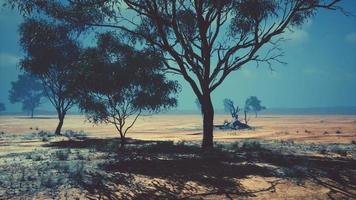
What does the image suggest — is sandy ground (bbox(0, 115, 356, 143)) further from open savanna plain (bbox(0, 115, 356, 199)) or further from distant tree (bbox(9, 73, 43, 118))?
distant tree (bbox(9, 73, 43, 118))

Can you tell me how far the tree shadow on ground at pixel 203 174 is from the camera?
1553cm

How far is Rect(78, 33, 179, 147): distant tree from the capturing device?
29.1 m

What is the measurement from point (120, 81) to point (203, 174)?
13.4 metres

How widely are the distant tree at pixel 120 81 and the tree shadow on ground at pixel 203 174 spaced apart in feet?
21.3

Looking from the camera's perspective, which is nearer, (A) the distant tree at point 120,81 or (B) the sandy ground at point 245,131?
(A) the distant tree at point 120,81

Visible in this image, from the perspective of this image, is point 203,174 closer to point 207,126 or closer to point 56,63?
point 207,126

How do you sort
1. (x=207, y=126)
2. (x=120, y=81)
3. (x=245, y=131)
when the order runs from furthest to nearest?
(x=245, y=131)
(x=120, y=81)
(x=207, y=126)

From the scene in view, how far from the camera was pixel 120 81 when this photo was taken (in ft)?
97.6

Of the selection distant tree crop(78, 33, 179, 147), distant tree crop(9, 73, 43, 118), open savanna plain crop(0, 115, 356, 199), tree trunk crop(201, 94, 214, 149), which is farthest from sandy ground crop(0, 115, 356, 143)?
distant tree crop(9, 73, 43, 118)

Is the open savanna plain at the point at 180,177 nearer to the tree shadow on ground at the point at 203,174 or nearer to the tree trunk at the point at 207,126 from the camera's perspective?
the tree shadow on ground at the point at 203,174

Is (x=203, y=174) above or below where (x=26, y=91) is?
below

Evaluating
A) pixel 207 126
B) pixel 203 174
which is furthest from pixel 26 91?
pixel 203 174

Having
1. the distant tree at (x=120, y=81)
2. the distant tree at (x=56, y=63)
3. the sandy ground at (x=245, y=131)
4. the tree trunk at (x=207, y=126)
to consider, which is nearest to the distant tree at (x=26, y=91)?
the sandy ground at (x=245, y=131)

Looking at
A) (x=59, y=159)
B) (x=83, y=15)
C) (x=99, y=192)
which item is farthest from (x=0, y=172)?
(x=83, y=15)
